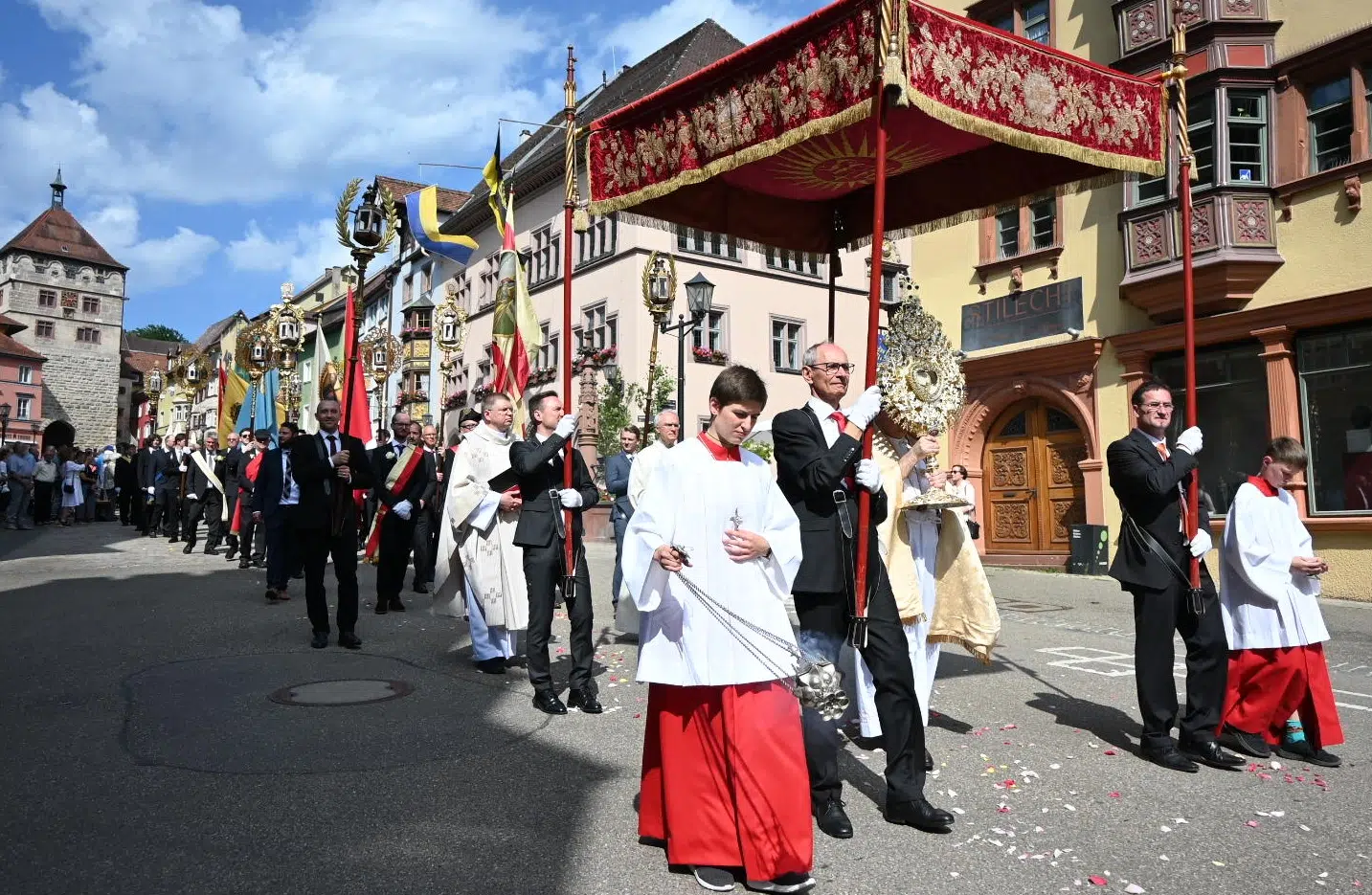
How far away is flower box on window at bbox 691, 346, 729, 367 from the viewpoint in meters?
Answer: 32.7

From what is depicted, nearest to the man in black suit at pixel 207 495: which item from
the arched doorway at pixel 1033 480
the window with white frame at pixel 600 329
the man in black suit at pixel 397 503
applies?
the man in black suit at pixel 397 503

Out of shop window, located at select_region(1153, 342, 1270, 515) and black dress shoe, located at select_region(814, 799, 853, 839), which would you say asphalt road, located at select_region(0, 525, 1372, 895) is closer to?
black dress shoe, located at select_region(814, 799, 853, 839)

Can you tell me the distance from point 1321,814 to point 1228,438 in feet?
41.1

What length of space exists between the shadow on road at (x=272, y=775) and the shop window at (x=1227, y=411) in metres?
12.5

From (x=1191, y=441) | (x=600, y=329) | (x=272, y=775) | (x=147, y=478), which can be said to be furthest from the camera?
(x=600, y=329)

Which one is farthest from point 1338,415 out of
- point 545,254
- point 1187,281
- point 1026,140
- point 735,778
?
point 545,254

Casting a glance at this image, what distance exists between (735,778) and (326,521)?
5.85m

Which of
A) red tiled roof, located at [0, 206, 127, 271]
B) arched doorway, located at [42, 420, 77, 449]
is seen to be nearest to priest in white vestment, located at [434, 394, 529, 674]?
arched doorway, located at [42, 420, 77, 449]

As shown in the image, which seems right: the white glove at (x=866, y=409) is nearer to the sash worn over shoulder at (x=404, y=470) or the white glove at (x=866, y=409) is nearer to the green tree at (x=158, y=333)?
the sash worn over shoulder at (x=404, y=470)

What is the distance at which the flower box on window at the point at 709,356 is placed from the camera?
1288 inches

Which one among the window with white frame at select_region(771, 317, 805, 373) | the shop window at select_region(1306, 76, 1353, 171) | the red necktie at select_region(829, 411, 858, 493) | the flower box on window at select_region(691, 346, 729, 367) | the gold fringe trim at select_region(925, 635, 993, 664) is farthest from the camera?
the window with white frame at select_region(771, 317, 805, 373)

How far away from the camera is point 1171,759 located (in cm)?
520

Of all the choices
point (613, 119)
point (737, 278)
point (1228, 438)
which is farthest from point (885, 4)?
point (737, 278)

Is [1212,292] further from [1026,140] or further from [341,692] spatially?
[341,692]
